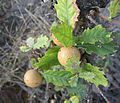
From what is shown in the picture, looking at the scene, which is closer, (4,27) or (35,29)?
(35,29)

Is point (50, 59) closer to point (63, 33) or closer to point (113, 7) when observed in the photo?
point (63, 33)

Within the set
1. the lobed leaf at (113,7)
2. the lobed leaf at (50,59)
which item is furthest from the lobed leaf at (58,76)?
the lobed leaf at (113,7)

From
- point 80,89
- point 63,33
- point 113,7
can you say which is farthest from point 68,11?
point 80,89

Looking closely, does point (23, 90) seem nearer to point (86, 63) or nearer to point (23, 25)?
point (23, 25)

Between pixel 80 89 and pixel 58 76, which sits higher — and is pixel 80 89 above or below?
below

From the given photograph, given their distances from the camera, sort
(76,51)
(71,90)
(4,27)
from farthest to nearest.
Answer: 1. (4,27)
2. (71,90)
3. (76,51)

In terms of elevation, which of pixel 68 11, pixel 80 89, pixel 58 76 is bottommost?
pixel 80 89

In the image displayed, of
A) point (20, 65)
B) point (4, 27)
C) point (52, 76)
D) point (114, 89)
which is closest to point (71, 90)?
point (52, 76)
